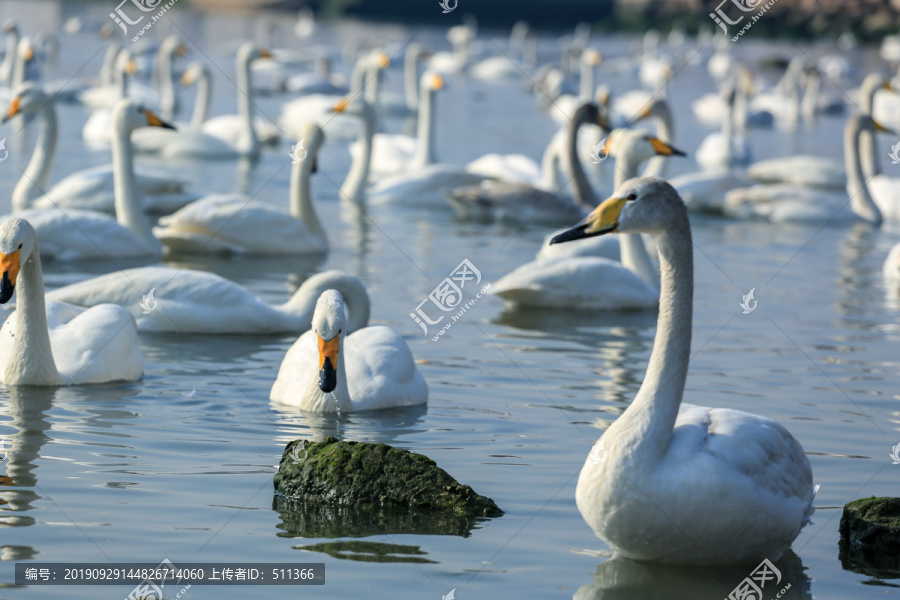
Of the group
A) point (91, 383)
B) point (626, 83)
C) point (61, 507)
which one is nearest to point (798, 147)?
point (626, 83)

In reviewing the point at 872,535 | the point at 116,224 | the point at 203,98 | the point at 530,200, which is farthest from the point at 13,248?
the point at 203,98

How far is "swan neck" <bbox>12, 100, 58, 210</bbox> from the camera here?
14484 millimetres

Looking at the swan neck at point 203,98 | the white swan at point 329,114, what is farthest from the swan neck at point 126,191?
the swan neck at point 203,98

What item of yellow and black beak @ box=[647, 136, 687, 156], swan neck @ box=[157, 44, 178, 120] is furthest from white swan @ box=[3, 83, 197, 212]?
swan neck @ box=[157, 44, 178, 120]

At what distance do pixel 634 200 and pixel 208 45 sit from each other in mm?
44672

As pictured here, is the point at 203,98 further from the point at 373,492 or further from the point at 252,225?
the point at 373,492

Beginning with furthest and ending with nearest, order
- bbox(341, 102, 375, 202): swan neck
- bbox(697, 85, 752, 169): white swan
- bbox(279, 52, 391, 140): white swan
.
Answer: bbox(279, 52, 391, 140): white swan, bbox(697, 85, 752, 169): white swan, bbox(341, 102, 375, 202): swan neck

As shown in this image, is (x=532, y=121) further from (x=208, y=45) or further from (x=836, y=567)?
(x=836, y=567)

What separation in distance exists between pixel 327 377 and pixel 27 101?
8689 millimetres

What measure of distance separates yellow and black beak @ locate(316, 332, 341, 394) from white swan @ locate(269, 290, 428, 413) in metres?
0.21

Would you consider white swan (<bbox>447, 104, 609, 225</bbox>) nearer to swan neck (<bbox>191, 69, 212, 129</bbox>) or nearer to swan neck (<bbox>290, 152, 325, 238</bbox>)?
swan neck (<bbox>290, 152, 325, 238</bbox>)

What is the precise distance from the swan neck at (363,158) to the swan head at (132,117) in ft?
14.0

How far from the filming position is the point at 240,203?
43.7ft

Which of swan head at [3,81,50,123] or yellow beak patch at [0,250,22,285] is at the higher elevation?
swan head at [3,81,50,123]
